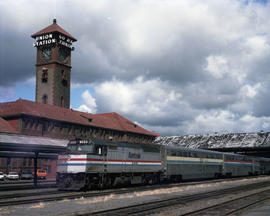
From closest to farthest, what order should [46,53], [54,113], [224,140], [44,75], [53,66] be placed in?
[54,113], [224,140], [53,66], [44,75], [46,53]

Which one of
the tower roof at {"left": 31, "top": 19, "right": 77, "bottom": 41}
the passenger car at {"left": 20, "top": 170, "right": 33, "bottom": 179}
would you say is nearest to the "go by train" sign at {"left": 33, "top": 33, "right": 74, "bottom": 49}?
the tower roof at {"left": 31, "top": 19, "right": 77, "bottom": 41}

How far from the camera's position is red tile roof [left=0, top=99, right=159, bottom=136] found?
216 feet

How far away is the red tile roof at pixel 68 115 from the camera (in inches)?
2591

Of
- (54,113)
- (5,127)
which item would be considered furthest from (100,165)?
(54,113)

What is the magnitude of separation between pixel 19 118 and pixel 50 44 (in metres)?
27.1

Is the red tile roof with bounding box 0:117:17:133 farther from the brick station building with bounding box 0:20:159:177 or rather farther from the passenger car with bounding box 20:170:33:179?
the passenger car with bounding box 20:170:33:179

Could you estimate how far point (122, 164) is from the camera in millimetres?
27297

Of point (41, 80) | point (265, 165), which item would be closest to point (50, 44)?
point (41, 80)

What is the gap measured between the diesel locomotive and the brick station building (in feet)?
118

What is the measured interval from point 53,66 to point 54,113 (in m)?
16.2

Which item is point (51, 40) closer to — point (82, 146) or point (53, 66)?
point (53, 66)

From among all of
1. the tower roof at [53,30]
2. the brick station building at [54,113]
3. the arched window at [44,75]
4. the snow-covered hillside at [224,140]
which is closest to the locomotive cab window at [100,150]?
the brick station building at [54,113]

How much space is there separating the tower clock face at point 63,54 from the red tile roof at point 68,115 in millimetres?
14456

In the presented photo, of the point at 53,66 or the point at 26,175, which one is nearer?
the point at 26,175
